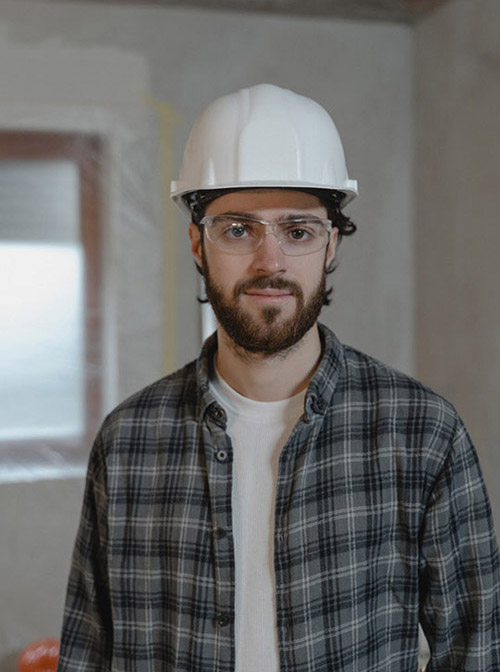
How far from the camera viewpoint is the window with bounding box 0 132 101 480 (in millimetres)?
2795

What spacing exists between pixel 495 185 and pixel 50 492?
1.80 meters

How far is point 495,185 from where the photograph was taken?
8.50 ft

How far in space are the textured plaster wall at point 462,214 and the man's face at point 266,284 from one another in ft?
4.80

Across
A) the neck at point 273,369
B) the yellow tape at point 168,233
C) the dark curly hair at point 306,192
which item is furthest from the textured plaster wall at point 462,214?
the neck at point 273,369

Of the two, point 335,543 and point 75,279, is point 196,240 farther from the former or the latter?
point 75,279

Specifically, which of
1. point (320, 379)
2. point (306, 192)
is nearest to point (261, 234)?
point (306, 192)

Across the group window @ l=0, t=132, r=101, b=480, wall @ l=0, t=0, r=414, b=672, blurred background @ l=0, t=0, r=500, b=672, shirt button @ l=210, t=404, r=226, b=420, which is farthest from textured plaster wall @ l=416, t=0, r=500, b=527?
shirt button @ l=210, t=404, r=226, b=420

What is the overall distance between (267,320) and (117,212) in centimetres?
171

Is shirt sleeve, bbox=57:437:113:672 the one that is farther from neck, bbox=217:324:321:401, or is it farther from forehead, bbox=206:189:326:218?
forehead, bbox=206:189:326:218

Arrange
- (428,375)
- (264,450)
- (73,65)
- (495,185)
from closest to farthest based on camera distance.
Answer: (264,450), (495,185), (73,65), (428,375)

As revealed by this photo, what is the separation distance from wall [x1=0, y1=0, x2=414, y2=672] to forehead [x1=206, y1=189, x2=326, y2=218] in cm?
157

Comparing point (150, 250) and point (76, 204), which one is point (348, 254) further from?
point (76, 204)

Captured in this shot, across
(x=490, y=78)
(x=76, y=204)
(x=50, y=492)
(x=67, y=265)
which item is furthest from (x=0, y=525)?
(x=490, y=78)

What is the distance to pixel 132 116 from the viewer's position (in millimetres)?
2852
